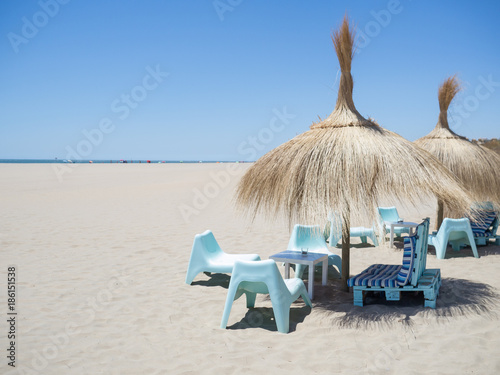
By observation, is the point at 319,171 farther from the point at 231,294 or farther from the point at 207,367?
the point at 207,367

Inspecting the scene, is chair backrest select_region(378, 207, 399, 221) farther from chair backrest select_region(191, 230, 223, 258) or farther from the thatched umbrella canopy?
chair backrest select_region(191, 230, 223, 258)

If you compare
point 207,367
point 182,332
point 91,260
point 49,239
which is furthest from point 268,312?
point 49,239

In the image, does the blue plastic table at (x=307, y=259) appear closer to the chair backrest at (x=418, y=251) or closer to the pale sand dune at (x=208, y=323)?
the pale sand dune at (x=208, y=323)

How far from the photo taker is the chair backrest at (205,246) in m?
5.09

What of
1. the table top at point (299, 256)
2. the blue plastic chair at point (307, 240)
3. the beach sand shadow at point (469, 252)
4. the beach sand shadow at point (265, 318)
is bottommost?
the beach sand shadow at point (265, 318)

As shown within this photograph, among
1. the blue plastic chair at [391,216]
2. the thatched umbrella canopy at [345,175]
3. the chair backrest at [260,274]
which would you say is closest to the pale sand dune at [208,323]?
the chair backrest at [260,274]

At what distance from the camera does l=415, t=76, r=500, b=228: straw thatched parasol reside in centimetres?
641

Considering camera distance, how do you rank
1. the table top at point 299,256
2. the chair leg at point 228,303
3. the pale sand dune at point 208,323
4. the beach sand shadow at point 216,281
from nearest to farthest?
the pale sand dune at point 208,323 → the chair leg at point 228,303 → the table top at point 299,256 → the beach sand shadow at point 216,281

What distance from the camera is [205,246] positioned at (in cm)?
521

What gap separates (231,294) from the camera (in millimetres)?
3697

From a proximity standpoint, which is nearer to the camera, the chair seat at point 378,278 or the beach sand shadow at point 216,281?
the chair seat at point 378,278

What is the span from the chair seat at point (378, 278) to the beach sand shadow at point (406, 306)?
31 centimetres

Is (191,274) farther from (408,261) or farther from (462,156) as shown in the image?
(462,156)

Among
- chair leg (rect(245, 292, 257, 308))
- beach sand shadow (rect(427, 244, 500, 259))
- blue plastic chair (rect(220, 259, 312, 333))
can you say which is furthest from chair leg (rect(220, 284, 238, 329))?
beach sand shadow (rect(427, 244, 500, 259))
